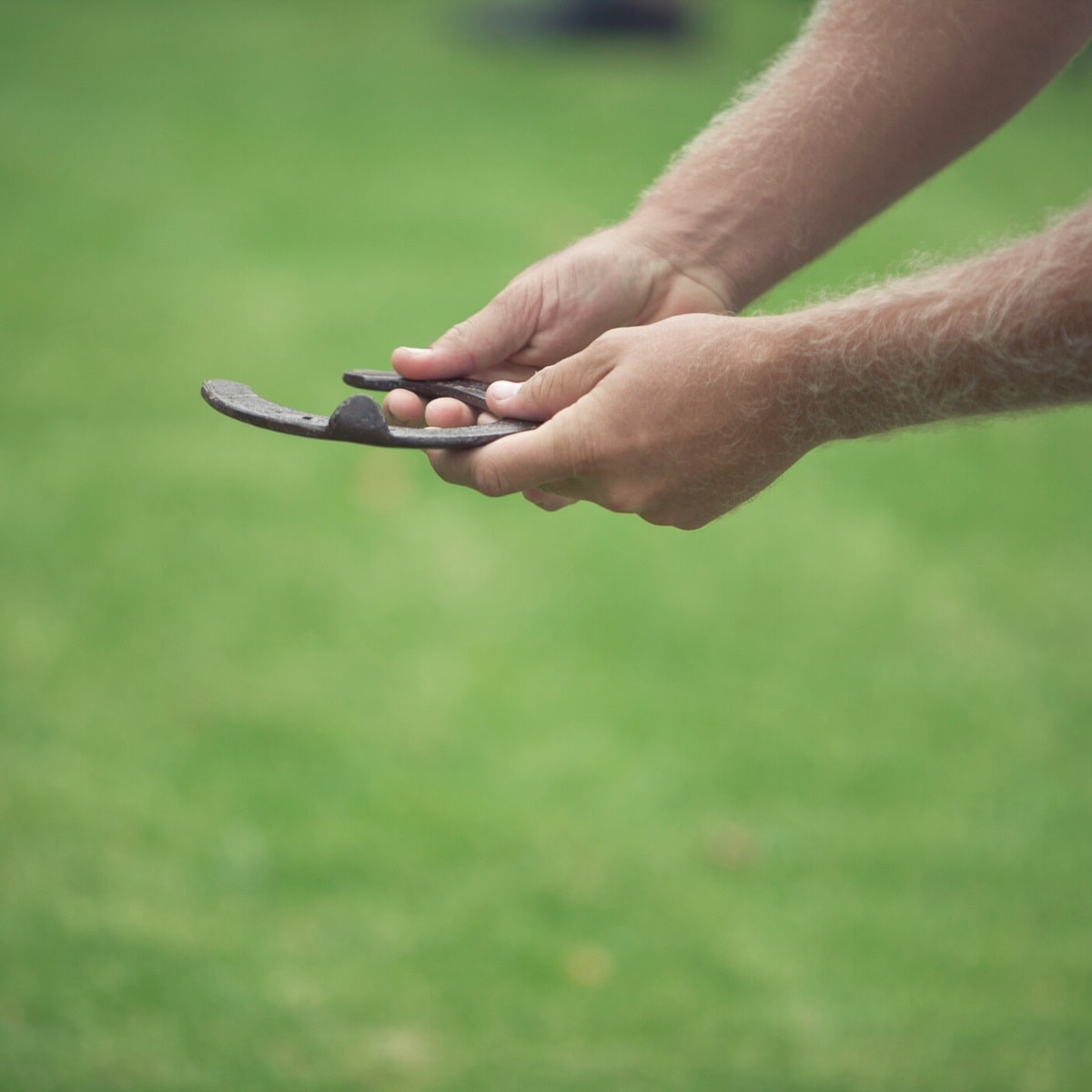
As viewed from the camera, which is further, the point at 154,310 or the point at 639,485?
the point at 154,310

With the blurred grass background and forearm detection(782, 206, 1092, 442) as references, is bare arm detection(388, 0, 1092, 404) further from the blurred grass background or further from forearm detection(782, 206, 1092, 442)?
forearm detection(782, 206, 1092, 442)

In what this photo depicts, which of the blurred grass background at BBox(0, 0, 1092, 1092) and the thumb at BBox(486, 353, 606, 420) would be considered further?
the blurred grass background at BBox(0, 0, 1092, 1092)

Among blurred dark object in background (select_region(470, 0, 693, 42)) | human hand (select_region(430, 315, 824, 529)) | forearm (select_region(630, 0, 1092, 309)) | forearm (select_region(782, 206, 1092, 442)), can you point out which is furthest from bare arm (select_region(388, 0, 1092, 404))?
blurred dark object in background (select_region(470, 0, 693, 42))

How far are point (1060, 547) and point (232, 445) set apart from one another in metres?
3.34

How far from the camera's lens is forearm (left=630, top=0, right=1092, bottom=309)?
210cm

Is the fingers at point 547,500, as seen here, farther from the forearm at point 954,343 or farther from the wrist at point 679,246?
the forearm at point 954,343

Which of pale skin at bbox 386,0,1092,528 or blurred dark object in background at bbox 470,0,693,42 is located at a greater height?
blurred dark object in background at bbox 470,0,693,42

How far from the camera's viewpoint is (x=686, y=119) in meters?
10.3

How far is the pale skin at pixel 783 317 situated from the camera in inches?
64.1

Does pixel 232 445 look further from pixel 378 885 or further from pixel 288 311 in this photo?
pixel 378 885

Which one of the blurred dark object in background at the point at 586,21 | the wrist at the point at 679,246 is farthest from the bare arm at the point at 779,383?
the blurred dark object in background at the point at 586,21

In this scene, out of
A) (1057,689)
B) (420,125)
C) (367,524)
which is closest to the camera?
(1057,689)

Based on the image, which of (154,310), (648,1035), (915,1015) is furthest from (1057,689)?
(154,310)

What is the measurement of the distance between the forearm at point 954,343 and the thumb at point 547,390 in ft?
1.00
